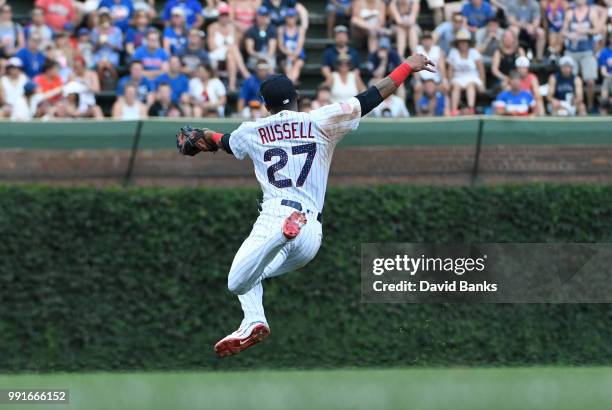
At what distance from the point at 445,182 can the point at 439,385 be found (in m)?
3.05

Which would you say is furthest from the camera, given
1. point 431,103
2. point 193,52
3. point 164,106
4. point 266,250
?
point 193,52

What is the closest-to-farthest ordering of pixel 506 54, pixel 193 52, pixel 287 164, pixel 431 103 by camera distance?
1. pixel 287 164
2. pixel 431 103
3. pixel 193 52
4. pixel 506 54

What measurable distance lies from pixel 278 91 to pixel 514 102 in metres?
8.80

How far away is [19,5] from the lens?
1923 cm

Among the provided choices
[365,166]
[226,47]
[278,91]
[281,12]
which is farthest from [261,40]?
[278,91]

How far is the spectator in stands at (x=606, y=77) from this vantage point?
1803 cm

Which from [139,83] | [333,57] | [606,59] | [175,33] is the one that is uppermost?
[175,33]

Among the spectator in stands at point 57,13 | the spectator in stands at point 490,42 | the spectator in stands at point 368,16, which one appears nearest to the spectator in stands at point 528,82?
the spectator in stands at point 490,42

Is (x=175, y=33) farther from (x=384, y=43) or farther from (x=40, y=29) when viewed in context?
(x=384, y=43)

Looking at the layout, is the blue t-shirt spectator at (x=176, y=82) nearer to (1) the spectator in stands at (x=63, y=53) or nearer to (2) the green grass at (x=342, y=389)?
(1) the spectator in stands at (x=63, y=53)

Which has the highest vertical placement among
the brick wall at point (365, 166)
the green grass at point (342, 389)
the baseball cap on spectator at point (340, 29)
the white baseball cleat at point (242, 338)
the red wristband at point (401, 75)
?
the red wristband at point (401, 75)

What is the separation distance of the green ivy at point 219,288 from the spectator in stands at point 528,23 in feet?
15.3

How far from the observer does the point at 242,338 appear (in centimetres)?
924

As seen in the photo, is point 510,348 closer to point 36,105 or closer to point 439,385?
point 439,385
